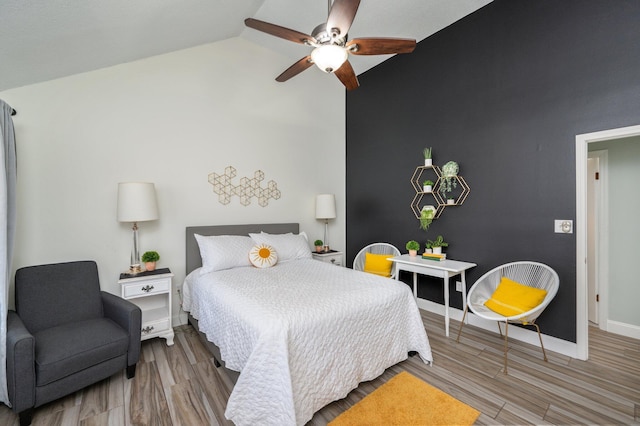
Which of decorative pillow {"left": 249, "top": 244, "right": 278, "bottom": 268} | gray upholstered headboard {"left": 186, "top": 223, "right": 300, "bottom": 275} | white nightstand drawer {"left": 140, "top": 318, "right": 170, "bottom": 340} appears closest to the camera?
white nightstand drawer {"left": 140, "top": 318, "right": 170, "bottom": 340}

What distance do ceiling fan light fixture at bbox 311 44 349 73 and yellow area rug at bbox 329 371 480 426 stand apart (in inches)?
94.1

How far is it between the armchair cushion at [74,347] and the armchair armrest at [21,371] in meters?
0.05

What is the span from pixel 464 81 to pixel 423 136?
2.47 ft

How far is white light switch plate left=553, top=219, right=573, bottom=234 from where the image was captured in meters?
2.57

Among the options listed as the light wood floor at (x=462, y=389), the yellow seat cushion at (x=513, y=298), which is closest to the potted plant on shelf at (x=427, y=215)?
the yellow seat cushion at (x=513, y=298)

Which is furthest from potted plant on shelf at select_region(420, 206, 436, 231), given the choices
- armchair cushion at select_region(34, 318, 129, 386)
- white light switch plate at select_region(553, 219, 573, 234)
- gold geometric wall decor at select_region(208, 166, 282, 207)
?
armchair cushion at select_region(34, 318, 129, 386)

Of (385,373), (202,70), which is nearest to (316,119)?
(202,70)

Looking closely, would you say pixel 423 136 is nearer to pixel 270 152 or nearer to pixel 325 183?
pixel 325 183

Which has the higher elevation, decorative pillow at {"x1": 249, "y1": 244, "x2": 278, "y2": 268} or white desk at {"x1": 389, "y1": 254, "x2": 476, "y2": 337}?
decorative pillow at {"x1": 249, "y1": 244, "x2": 278, "y2": 268}

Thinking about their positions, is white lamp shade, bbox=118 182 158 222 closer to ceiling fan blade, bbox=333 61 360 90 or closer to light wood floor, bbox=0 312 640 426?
light wood floor, bbox=0 312 640 426

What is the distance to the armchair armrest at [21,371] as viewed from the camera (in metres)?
1.71

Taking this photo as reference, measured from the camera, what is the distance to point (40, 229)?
2539 millimetres

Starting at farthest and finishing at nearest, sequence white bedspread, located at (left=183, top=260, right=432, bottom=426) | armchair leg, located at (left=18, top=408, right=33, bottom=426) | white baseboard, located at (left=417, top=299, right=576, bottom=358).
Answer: white baseboard, located at (left=417, top=299, right=576, bottom=358), armchair leg, located at (left=18, top=408, right=33, bottom=426), white bedspread, located at (left=183, top=260, right=432, bottom=426)

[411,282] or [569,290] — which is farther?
[411,282]
